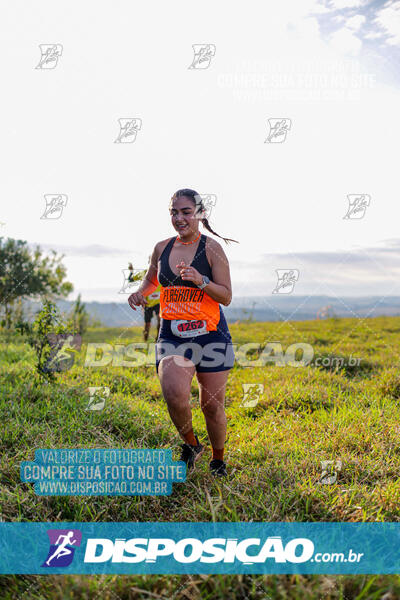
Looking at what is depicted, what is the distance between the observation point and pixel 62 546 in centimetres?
266

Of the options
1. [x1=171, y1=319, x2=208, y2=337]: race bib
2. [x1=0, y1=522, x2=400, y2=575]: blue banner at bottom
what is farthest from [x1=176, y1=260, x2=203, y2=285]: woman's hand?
[x1=0, y1=522, x2=400, y2=575]: blue banner at bottom

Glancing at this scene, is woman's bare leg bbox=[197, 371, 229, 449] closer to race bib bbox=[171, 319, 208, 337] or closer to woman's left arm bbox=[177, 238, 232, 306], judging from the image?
race bib bbox=[171, 319, 208, 337]

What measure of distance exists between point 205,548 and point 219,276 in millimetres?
1872

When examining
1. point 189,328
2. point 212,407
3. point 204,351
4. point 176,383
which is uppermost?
point 189,328

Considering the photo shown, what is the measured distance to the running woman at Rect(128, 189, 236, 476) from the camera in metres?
3.35

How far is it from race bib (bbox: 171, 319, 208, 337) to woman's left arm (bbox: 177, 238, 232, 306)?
236 millimetres

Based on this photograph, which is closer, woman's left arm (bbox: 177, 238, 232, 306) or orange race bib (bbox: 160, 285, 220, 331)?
woman's left arm (bbox: 177, 238, 232, 306)

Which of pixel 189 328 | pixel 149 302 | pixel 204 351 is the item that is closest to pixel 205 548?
pixel 204 351

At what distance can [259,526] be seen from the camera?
2.64 meters

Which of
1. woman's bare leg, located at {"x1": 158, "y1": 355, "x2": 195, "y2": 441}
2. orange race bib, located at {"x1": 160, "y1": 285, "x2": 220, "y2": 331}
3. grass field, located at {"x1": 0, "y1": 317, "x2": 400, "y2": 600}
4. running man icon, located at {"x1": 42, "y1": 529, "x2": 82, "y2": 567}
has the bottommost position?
running man icon, located at {"x1": 42, "y1": 529, "x2": 82, "y2": 567}

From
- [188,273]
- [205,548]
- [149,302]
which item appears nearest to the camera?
[205,548]

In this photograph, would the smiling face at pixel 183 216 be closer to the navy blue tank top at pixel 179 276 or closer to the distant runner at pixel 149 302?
the navy blue tank top at pixel 179 276

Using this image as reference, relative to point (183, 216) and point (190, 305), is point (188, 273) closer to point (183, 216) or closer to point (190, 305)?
point (190, 305)

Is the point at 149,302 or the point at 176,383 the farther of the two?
the point at 149,302
